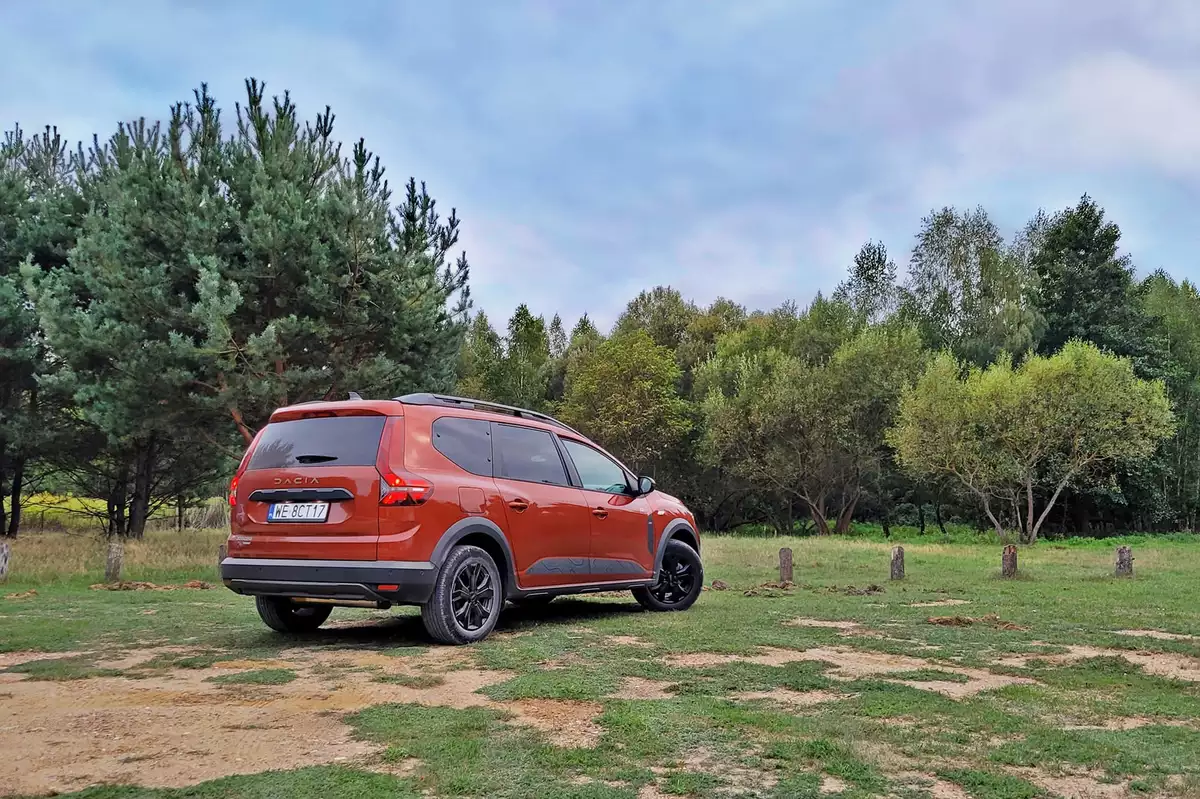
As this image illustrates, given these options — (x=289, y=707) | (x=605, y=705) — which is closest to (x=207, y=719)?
(x=289, y=707)

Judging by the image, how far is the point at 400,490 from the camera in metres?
6.76

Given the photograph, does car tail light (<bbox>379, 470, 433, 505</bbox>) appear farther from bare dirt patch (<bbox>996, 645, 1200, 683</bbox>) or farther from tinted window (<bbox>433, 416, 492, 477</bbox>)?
bare dirt patch (<bbox>996, 645, 1200, 683</bbox>)

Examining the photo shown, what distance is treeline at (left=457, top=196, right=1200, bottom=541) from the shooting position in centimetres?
3569

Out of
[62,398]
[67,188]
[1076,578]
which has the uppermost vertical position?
[67,188]

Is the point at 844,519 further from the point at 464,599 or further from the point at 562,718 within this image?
the point at 562,718

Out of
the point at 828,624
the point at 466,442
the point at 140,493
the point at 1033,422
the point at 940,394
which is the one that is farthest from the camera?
the point at 940,394

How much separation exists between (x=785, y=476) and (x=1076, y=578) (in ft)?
85.2

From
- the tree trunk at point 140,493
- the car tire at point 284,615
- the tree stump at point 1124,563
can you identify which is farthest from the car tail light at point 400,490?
the tree trunk at point 140,493

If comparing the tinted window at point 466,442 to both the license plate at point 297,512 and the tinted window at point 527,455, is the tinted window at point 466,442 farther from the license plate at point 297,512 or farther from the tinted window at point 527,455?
the license plate at point 297,512

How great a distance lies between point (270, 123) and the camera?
66.0ft

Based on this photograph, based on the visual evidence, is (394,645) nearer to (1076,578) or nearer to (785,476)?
(1076,578)

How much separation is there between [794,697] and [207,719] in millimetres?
3196

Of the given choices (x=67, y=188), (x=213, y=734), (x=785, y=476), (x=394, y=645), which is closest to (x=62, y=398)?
(x=67, y=188)

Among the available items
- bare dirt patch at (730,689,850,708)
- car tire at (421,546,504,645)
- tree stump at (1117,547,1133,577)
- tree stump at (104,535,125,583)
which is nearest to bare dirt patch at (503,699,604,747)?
bare dirt patch at (730,689,850,708)
